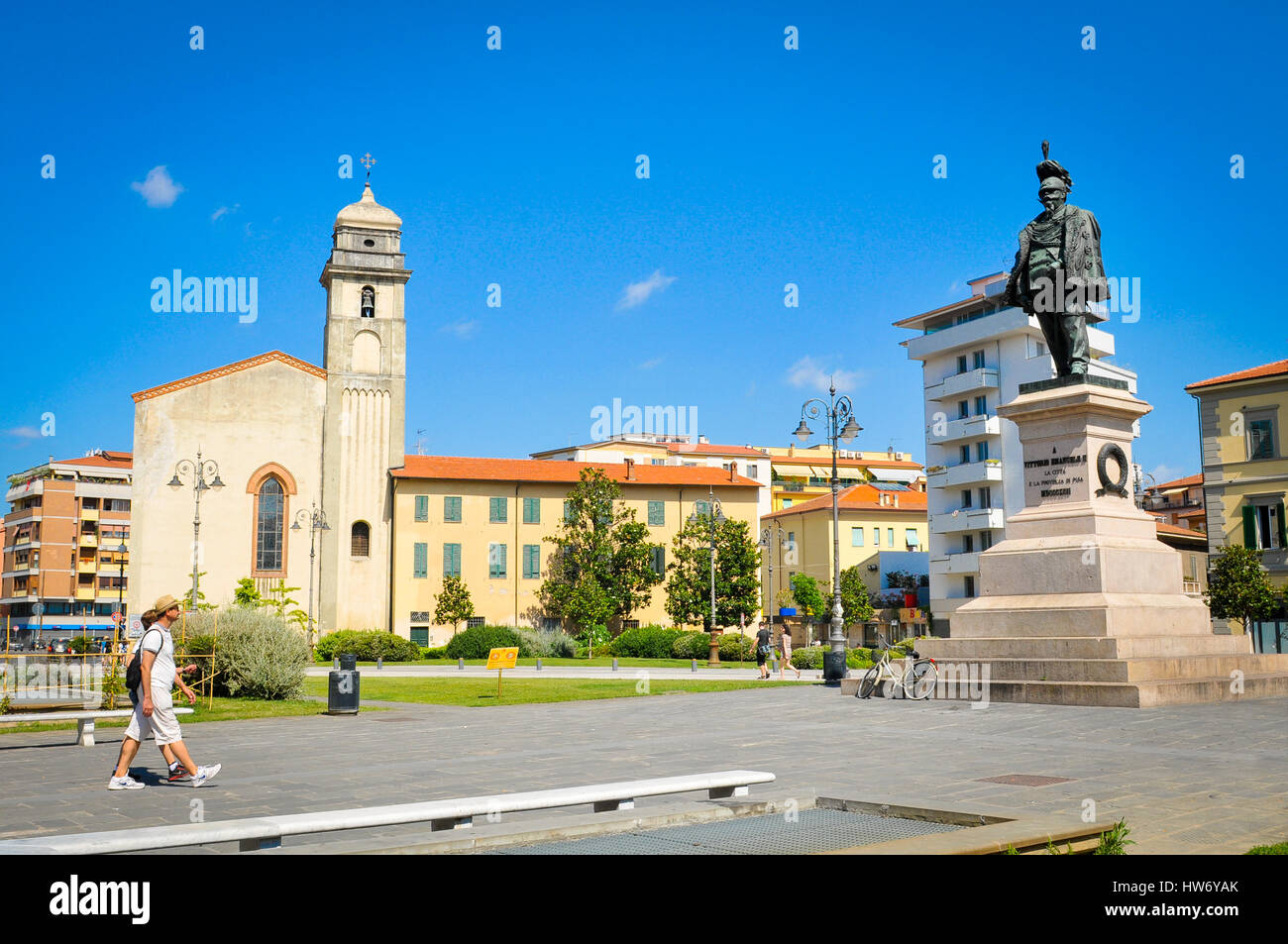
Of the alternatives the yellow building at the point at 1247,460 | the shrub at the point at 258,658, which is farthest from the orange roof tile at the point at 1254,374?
the shrub at the point at 258,658

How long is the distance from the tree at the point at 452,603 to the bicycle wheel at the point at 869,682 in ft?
130

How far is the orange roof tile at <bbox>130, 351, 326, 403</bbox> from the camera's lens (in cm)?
5430

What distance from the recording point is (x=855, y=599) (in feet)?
216

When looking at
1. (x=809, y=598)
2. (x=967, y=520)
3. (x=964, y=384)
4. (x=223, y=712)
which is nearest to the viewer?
(x=223, y=712)

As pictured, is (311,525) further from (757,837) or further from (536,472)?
(757,837)

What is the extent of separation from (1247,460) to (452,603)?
121 feet

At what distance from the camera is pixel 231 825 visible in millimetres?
5531

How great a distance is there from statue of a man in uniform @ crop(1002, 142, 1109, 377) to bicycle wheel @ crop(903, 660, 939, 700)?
17.9ft

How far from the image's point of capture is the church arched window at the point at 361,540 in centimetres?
5709

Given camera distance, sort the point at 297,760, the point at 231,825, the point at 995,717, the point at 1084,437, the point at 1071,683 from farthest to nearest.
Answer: the point at 1084,437, the point at 1071,683, the point at 995,717, the point at 297,760, the point at 231,825

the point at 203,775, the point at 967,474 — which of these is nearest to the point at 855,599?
the point at 967,474
